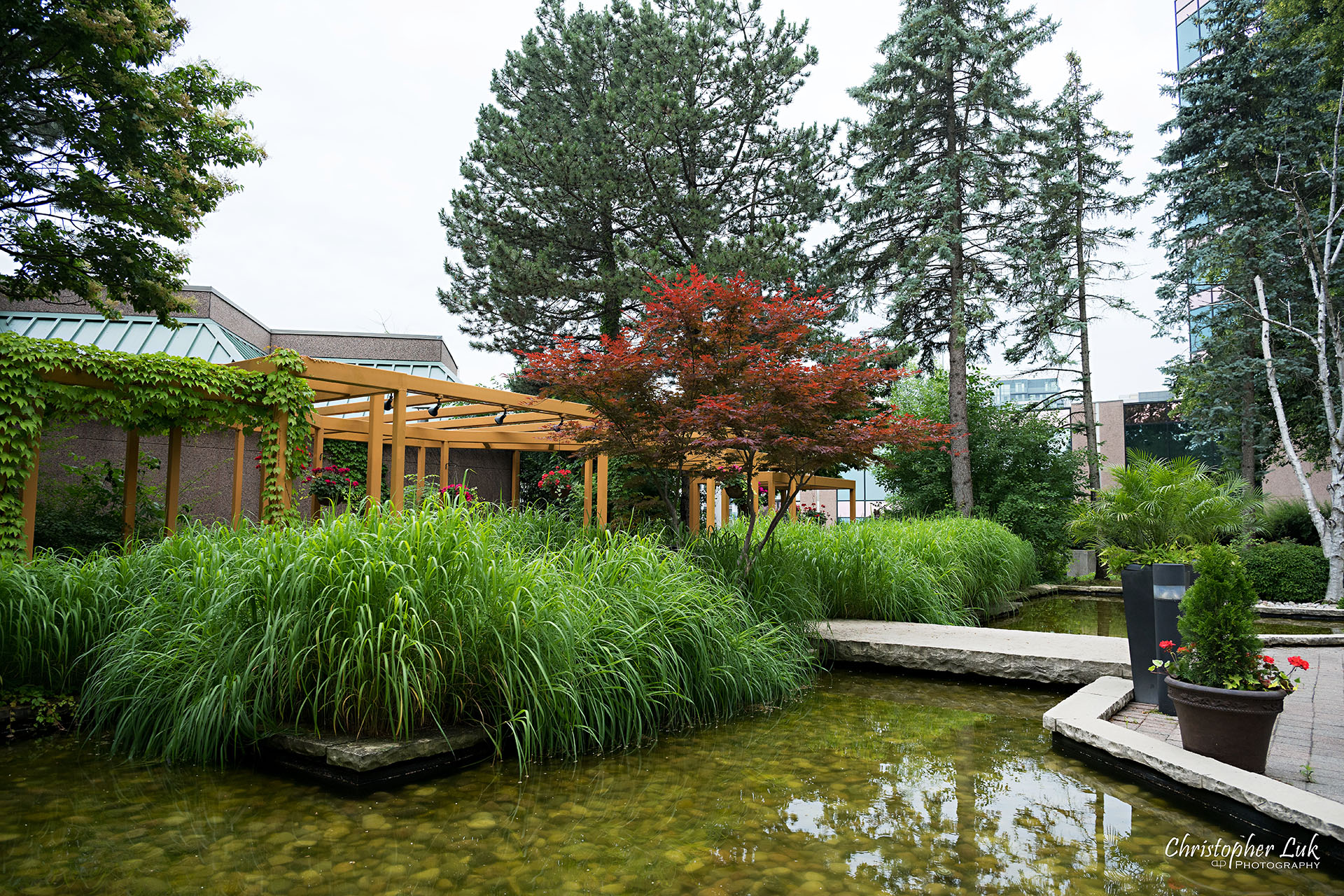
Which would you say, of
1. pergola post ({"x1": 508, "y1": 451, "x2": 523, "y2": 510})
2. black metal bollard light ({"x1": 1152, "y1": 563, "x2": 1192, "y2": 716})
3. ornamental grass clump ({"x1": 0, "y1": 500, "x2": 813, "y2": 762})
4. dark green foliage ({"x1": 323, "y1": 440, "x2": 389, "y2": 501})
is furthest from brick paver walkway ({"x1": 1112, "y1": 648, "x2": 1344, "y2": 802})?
pergola post ({"x1": 508, "y1": 451, "x2": 523, "y2": 510})

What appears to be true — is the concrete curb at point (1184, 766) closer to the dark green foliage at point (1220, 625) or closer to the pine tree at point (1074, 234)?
the dark green foliage at point (1220, 625)

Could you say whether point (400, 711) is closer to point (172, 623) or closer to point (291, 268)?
point (172, 623)

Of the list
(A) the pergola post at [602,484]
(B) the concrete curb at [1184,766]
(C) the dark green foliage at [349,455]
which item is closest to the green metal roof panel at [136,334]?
(C) the dark green foliage at [349,455]

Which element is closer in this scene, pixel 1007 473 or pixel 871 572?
pixel 871 572

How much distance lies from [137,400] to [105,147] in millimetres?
4908

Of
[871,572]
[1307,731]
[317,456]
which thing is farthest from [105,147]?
[1307,731]

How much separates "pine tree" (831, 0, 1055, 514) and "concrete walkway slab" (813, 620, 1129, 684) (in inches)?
330

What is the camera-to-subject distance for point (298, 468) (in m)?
6.83

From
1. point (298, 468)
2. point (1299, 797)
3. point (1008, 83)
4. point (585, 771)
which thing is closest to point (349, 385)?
point (298, 468)

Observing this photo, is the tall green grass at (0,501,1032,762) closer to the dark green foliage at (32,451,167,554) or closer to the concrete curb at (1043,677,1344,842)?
the concrete curb at (1043,677,1344,842)

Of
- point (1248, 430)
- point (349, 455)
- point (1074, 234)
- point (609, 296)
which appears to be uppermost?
point (1074, 234)

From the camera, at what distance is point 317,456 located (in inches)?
372

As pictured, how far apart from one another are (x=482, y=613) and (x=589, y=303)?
458 inches

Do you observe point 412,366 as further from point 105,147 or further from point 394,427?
point 394,427
